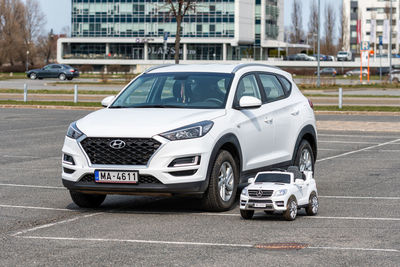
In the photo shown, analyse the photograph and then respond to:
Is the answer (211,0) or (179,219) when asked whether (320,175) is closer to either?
(179,219)

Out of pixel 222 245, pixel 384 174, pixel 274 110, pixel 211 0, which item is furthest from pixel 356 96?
pixel 211 0

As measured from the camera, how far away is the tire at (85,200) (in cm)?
A: 994

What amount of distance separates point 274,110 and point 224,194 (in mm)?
1775

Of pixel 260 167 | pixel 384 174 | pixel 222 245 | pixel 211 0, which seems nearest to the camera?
pixel 222 245

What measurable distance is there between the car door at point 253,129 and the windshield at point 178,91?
0.84 ft

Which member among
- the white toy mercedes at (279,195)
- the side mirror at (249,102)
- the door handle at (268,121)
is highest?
the side mirror at (249,102)

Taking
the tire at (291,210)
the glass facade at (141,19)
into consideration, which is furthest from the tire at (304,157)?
the glass facade at (141,19)

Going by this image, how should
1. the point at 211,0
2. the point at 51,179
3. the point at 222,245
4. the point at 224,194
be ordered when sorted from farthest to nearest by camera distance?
1. the point at 211,0
2. the point at 51,179
3. the point at 224,194
4. the point at 222,245

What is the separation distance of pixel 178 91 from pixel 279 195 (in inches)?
86.2

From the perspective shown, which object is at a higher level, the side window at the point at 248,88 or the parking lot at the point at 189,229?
the side window at the point at 248,88

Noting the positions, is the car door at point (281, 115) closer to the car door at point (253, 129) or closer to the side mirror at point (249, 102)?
the car door at point (253, 129)

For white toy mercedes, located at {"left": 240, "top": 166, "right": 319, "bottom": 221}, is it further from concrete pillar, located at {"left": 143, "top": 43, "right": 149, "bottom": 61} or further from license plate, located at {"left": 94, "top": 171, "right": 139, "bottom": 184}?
concrete pillar, located at {"left": 143, "top": 43, "right": 149, "bottom": 61}

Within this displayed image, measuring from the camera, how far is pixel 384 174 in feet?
45.3

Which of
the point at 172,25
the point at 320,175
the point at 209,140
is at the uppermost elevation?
the point at 172,25
